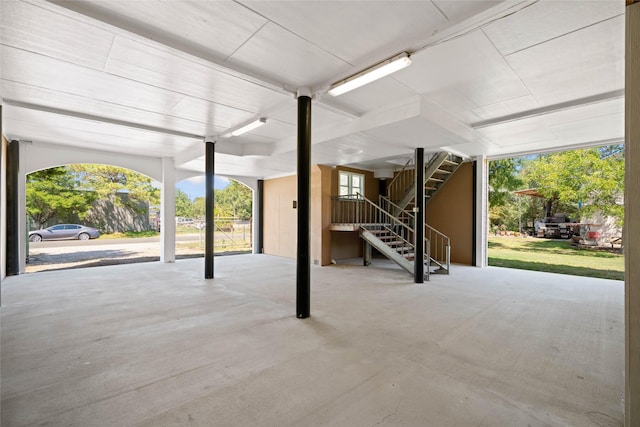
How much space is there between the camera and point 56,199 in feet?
48.7

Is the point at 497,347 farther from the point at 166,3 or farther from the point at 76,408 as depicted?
the point at 166,3

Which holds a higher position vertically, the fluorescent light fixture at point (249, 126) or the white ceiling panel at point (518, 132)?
the white ceiling panel at point (518, 132)

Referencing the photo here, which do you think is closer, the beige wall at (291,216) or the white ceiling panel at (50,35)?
the white ceiling panel at (50,35)

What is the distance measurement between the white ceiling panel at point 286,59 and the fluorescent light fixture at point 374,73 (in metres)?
0.15

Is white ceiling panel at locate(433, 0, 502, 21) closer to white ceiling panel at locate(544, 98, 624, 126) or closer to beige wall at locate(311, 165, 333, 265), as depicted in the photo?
white ceiling panel at locate(544, 98, 624, 126)

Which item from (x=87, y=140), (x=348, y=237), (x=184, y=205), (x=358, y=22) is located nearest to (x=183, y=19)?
(x=358, y=22)

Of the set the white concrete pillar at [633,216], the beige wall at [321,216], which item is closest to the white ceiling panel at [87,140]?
the beige wall at [321,216]

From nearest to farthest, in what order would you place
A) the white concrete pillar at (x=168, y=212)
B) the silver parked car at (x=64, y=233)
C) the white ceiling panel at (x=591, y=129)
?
the white ceiling panel at (x=591, y=129), the white concrete pillar at (x=168, y=212), the silver parked car at (x=64, y=233)

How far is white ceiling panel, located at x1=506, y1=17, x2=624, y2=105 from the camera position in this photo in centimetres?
286

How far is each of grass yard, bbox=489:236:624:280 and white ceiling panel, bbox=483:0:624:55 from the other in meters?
7.11

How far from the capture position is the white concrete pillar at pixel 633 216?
1.54m

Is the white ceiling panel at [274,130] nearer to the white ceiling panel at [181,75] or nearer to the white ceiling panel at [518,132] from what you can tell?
the white ceiling panel at [181,75]

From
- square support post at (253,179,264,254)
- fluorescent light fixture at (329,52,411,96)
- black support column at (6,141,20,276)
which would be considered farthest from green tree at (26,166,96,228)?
fluorescent light fixture at (329,52,411,96)

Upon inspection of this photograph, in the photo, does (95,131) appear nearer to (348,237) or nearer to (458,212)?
(348,237)
